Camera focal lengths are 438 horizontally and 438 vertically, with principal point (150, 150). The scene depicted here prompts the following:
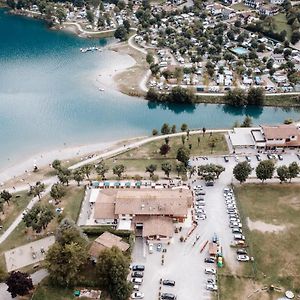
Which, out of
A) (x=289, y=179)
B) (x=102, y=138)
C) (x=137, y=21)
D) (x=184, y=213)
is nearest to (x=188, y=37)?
(x=137, y=21)

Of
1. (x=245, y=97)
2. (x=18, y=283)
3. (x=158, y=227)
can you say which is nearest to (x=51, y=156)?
(x=158, y=227)

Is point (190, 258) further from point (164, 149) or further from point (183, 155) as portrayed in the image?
point (164, 149)

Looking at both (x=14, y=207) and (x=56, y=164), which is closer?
(x=14, y=207)

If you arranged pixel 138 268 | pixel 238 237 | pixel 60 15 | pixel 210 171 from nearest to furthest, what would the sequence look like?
pixel 138 268
pixel 238 237
pixel 210 171
pixel 60 15

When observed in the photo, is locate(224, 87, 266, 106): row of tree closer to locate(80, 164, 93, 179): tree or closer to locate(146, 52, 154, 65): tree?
locate(146, 52, 154, 65): tree

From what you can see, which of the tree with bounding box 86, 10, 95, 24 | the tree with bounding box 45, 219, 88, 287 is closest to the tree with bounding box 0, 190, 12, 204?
the tree with bounding box 45, 219, 88, 287

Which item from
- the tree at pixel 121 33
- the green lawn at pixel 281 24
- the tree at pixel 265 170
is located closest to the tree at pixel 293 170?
the tree at pixel 265 170

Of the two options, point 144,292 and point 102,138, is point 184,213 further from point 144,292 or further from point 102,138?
point 102,138
